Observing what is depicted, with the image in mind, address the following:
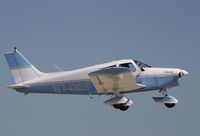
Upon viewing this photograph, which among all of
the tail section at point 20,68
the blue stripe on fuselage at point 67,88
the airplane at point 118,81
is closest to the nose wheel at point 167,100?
the airplane at point 118,81

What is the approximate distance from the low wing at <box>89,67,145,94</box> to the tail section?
13.7 ft

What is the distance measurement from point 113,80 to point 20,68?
6295 mm

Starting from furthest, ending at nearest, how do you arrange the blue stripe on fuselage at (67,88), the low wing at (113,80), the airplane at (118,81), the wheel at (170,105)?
the blue stripe on fuselage at (67,88) < the wheel at (170,105) < the airplane at (118,81) < the low wing at (113,80)

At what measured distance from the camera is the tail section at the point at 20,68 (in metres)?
23.0

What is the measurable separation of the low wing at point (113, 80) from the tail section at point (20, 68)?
418 centimetres

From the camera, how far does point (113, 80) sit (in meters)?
19.7

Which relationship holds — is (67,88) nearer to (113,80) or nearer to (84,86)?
(84,86)

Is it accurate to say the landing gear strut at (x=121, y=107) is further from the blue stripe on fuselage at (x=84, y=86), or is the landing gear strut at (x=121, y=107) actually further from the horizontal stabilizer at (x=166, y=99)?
the horizontal stabilizer at (x=166, y=99)

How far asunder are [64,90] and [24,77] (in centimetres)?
311

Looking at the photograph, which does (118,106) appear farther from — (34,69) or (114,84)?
(34,69)

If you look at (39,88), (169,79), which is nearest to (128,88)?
(169,79)

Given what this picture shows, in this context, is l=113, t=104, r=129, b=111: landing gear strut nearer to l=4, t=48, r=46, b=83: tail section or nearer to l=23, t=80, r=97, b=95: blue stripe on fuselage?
l=23, t=80, r=97, b=95: blue stripe on fuselage

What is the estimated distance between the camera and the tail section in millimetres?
23047

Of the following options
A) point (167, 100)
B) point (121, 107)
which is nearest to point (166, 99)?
point (167, 100)
